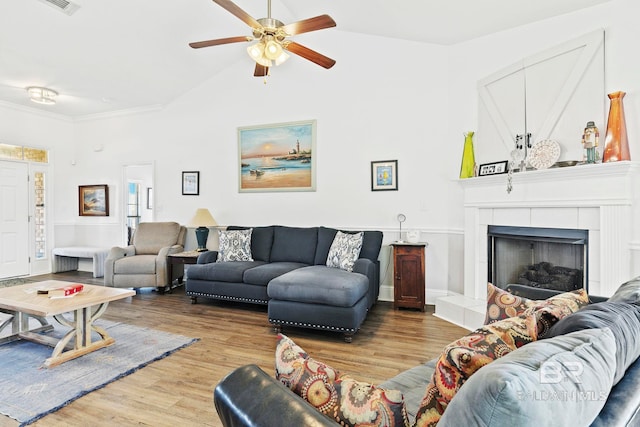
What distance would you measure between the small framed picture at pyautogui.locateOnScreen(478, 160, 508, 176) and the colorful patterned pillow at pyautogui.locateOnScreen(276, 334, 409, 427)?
10.4 feet

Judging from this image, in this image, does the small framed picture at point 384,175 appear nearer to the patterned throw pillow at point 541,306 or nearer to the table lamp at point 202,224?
the table lamp at point 202,224

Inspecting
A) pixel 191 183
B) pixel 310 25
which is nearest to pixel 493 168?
pixel 310 25

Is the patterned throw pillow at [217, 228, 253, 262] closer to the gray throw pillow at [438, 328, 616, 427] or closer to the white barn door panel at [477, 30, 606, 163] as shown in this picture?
the white barn door panel at [477, 30, 606, 163]

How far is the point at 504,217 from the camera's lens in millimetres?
3477

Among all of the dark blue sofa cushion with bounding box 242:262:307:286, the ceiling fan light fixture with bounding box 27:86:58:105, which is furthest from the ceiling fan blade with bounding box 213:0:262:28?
the ceiling fan light fixture with bounding box 27:86:58:105

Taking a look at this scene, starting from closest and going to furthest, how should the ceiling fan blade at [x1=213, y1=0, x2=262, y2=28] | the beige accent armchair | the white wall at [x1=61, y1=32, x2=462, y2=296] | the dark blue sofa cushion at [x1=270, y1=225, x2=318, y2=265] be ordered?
1. the ceiling fan blade at [x1=213, y1=0, x2=262, y2=28]
2. the white wall at [x1=61, y1=32, x2=462, y2=296]
3. the dark blue sofa cushion at [x1=270, y1=225, x2=318, y2=265]
4. the beige accent armchair

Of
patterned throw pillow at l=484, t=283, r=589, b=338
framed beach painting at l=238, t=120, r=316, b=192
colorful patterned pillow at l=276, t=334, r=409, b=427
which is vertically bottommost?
colorful patterned pillow at l=276, t=334, r=409, b=427

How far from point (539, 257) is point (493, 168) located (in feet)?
3.22

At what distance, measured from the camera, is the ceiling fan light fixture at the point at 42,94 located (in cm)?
512

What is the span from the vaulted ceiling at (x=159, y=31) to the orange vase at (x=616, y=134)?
0.94 metres

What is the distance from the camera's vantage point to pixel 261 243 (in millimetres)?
4625

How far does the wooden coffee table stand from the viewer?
2.58m

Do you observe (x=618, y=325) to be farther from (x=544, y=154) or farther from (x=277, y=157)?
(x=277, y=157)

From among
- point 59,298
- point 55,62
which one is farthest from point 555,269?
point 55,62
